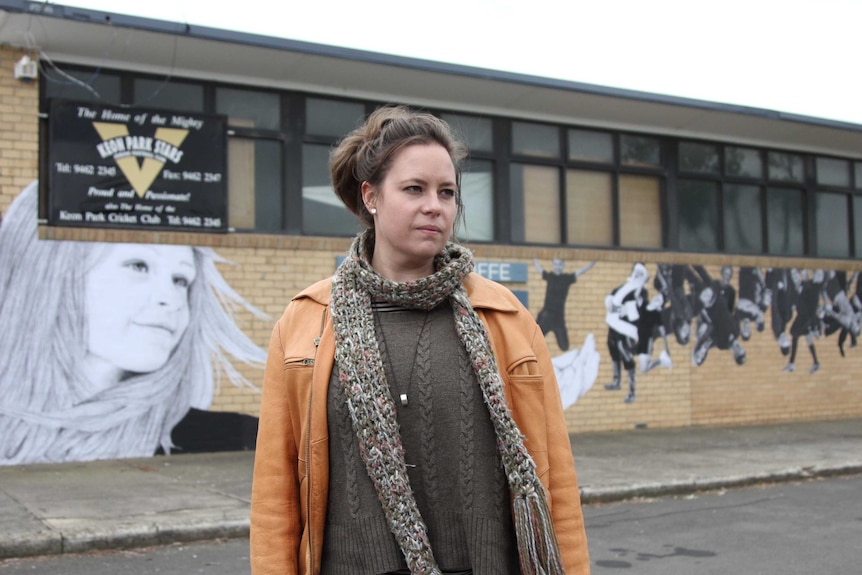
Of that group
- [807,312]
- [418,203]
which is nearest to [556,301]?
[807,312]

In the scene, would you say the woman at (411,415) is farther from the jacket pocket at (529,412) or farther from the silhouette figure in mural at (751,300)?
the silhouette figure in mural at (751,300)

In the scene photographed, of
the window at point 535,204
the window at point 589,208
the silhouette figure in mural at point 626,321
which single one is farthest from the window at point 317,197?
the silhouette figure in mural at point 626,321

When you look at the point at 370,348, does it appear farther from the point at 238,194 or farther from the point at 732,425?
the point at 732,425

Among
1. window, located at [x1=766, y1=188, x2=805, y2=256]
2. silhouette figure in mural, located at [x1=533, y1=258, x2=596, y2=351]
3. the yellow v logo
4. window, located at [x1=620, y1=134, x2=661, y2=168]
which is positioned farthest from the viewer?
window, located at [x1=766, y1=188, x2=805, y2=256]

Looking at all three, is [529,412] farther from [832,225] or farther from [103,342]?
[832,225]

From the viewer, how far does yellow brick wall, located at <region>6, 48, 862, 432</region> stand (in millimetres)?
11086

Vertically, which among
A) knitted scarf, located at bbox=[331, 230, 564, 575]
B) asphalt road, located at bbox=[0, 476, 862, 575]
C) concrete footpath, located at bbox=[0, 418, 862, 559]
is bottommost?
asphalt road, located at bbox=[0, 476, 862, 575]

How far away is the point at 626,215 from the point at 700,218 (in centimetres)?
151

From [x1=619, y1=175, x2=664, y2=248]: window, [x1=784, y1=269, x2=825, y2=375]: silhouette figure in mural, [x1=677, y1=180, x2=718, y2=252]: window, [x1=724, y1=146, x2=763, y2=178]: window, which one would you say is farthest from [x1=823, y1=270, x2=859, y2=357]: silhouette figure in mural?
[x1=619, y1=175, x2=664, y2=248]: window

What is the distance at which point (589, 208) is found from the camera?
49.2 feet

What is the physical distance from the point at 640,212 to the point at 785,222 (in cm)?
316

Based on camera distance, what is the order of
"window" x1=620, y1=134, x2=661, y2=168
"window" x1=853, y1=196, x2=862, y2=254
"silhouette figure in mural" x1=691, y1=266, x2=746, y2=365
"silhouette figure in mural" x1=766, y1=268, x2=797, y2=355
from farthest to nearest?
1. "window" x1=853, y1=196, x2=862, y2=254
2. "silhouette figure in mural" x1=766, y1=268, x2=797, y2=355
3. "silhouette figure in mural" x1=691, y1=266, x2=746, y2=365
4. "window" x1=620, y1=134, x2=661, y2=168

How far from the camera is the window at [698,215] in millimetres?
15883

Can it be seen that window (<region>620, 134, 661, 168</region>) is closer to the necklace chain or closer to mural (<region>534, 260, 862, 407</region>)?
mural (<region>534, 260, 862, 407</region>)
